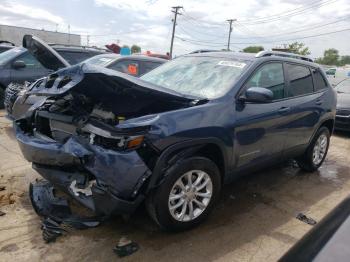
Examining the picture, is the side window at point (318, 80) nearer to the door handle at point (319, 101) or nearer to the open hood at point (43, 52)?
the door handle at point (319, 101)

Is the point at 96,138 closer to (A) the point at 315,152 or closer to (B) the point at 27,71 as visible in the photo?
(A) the point at 315,152

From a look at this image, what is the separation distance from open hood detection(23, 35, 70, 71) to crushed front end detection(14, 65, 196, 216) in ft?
2.08

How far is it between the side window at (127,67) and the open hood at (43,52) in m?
3.43

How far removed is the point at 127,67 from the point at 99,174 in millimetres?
5476

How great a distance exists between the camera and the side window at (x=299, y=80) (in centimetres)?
492

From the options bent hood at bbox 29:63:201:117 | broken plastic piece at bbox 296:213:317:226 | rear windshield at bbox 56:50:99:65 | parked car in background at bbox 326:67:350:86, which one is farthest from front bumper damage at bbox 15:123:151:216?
parked car in background at bbox 326:67:350:86

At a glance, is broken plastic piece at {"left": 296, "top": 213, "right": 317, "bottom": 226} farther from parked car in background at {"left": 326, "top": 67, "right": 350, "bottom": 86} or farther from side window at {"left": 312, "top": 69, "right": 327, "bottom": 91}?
parked car in background at {"left": 326, "top": 67, "right": 350, "bottom": 86}

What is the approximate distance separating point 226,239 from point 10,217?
2.18m

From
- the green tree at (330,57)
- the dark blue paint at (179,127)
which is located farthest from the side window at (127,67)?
the green tree at (330,57)

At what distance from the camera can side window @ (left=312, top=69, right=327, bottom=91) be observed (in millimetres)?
5562

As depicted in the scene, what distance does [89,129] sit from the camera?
3.29 m

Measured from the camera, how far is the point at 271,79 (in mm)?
4586

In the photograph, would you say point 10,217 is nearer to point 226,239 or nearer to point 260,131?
point 226,239

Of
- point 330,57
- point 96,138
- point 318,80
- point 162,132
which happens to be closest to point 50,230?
point 96,138
